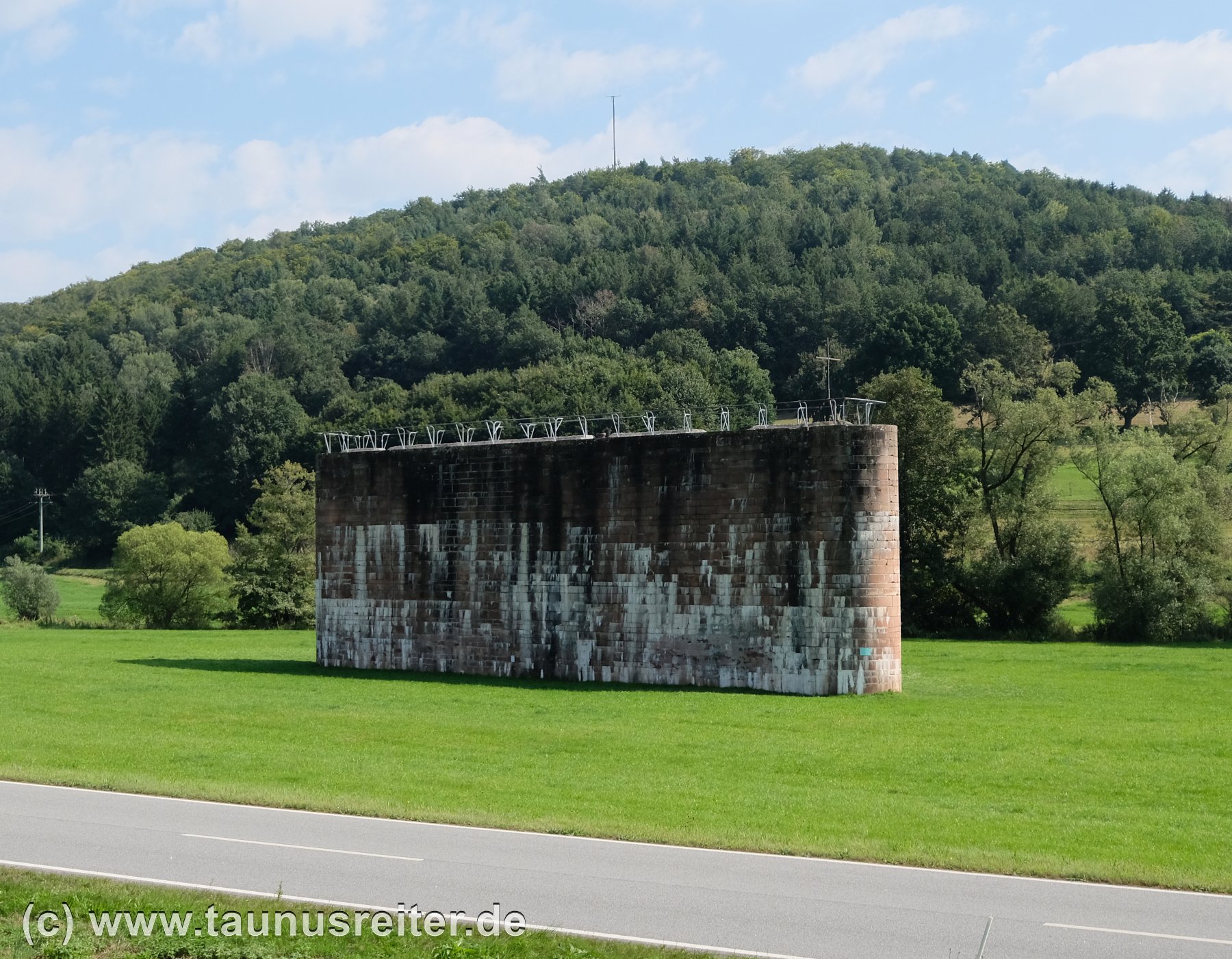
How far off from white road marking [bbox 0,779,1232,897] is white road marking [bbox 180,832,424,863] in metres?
1.87

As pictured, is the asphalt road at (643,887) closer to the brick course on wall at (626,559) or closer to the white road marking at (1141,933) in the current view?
the white road marking at (1141,933)

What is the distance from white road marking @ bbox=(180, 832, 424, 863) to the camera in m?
16.6

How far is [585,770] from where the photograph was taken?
80.3 ft

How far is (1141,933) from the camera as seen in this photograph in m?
13.4

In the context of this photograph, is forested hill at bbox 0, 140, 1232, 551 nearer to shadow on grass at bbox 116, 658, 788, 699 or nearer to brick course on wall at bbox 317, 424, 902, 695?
shadow on grass at bbox 116, 658, 788, 699

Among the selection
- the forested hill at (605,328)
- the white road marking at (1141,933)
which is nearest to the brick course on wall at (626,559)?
the white road marking at (1141,933)

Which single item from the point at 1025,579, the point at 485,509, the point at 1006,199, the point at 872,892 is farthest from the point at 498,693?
the point at 1006,199

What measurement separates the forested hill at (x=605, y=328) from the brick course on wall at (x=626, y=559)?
59.0 metres

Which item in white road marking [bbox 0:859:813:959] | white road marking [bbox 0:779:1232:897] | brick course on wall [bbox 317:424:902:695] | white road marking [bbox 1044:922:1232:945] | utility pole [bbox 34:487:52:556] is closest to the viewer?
white road marking [bbox 0:859:813:959]

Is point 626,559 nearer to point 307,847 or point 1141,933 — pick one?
point 307,847

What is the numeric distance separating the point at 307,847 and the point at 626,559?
22.7m

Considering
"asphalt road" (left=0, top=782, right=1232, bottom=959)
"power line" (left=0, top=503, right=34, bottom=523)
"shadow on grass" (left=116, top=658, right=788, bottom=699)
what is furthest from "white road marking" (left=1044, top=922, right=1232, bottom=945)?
"power line" (left=0, top=503, right=34, bottom=523)

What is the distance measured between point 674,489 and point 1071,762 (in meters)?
15.9

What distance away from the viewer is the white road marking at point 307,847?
16.6m
